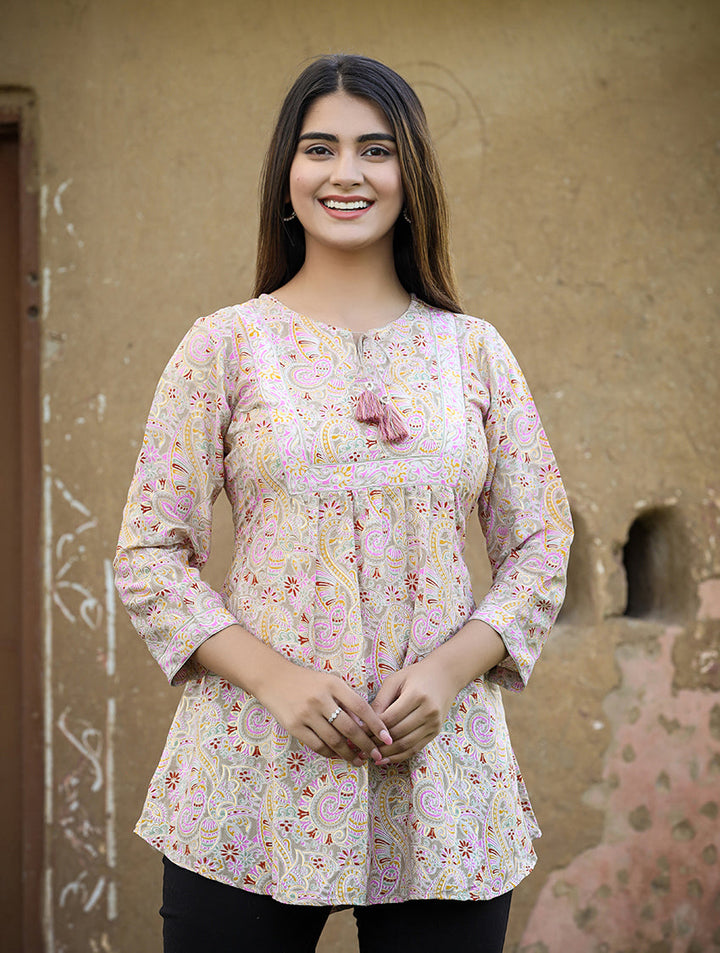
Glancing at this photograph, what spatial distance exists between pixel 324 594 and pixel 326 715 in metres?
0.18

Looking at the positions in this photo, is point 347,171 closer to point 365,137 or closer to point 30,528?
point 365,137

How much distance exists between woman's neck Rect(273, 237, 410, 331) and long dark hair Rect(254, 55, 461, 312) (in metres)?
0.05

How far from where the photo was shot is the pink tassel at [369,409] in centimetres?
155

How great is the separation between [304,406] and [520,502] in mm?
365

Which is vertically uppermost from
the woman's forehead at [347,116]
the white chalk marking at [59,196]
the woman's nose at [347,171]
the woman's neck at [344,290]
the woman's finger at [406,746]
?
the white chalk marking at [59,196]

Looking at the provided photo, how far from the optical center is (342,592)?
5.01 feet

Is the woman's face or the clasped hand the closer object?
the clasped hand

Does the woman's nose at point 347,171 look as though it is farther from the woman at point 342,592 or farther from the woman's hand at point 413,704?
the woman's hand at point 413,704

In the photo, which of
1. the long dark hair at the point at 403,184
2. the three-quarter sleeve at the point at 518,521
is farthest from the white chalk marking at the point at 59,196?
the three-quarter sleeve at the point at 518,521

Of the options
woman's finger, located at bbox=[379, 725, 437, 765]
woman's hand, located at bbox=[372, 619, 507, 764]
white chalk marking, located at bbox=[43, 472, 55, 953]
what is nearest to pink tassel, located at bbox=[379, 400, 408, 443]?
woman's hand, located at bbox=[372, 619, 507, 764]

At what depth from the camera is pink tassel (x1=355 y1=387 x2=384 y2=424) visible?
1555 millimetres

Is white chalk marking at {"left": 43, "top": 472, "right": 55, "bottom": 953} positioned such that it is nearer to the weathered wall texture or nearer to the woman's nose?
the weathered wall texture

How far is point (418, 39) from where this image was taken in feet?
9.70

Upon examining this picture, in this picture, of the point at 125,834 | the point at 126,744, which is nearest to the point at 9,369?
the point at 126,744
